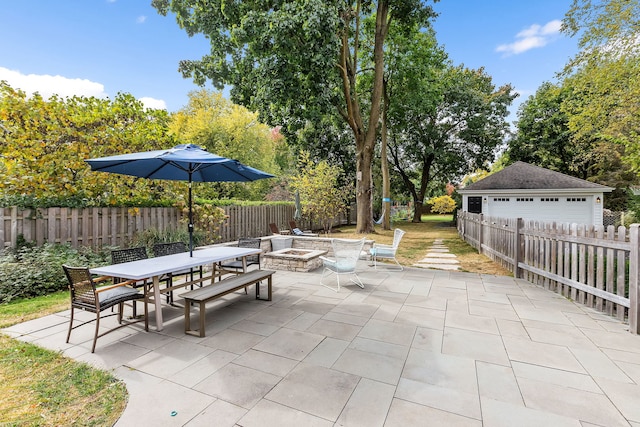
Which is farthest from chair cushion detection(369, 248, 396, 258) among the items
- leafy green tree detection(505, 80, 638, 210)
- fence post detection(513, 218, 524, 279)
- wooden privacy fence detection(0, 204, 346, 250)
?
leafy green tree detection(505, 80, 638, 210)

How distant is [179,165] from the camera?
4543 millimetres

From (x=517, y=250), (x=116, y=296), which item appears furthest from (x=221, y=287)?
(x=517, y=250)

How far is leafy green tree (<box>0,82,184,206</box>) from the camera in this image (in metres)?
5.76

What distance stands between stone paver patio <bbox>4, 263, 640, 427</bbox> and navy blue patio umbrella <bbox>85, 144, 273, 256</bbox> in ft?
5.53

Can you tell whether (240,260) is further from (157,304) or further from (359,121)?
(359,121)

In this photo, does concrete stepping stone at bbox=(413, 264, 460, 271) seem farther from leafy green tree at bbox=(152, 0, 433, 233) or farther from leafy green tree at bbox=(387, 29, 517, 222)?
leafy green tree at bbox=(387, 29, 517, 222)

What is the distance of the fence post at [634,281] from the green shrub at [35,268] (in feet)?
27.6

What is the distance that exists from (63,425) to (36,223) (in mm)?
5283

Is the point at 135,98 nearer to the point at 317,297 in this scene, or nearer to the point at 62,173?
the point at 62,173

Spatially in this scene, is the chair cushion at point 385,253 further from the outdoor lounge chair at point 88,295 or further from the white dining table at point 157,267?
the outdoor lounge chair at point 88,295

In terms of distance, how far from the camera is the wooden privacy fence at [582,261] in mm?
3586

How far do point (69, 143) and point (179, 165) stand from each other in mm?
3918

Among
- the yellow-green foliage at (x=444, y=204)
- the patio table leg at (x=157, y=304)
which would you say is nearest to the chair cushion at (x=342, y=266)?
the patio table leg at (x=157, y=304)

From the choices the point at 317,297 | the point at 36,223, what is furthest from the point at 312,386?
the point at 36,223
